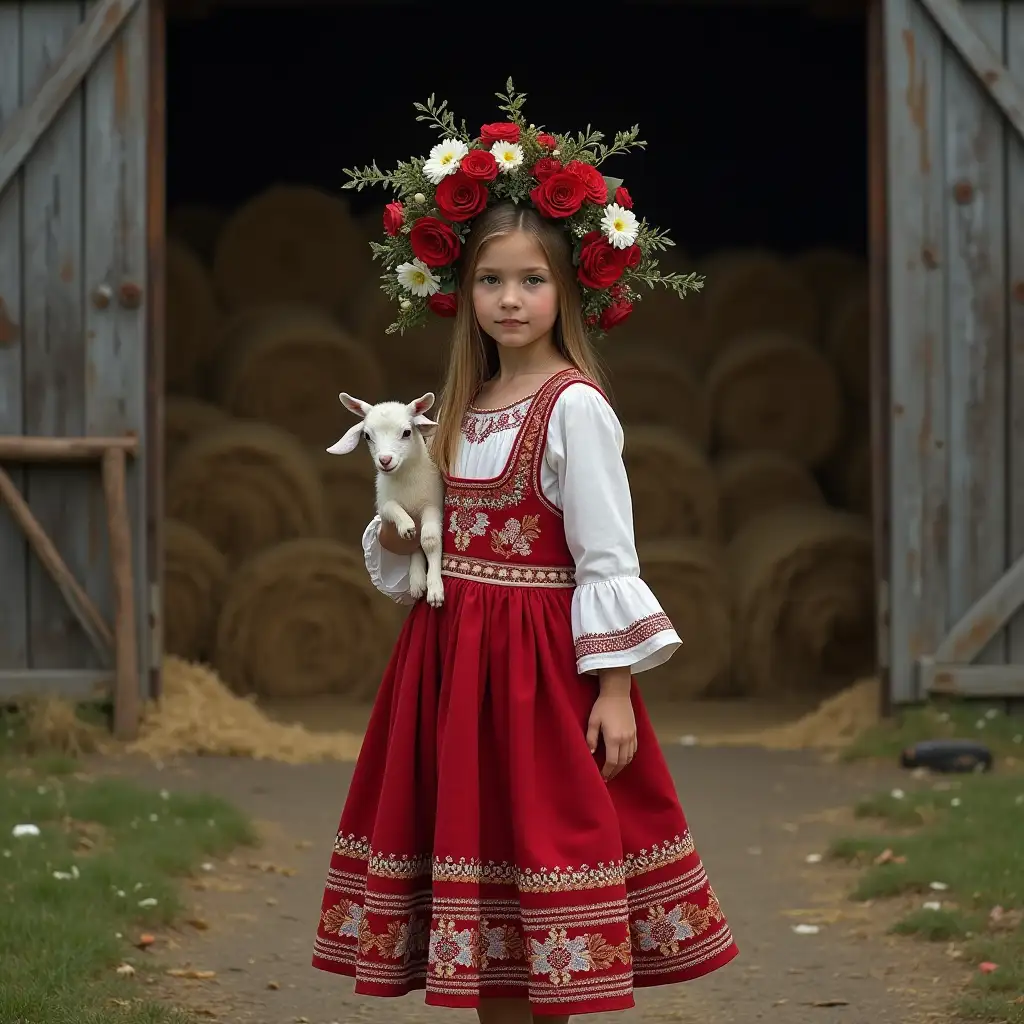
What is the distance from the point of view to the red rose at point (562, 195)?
10.3 feet

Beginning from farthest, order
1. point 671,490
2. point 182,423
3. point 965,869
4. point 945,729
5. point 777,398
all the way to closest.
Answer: point 777,398, point 671,490, point 182,423, point 945,729, point 965,869

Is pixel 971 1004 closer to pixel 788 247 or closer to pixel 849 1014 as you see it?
pixel 849 1014

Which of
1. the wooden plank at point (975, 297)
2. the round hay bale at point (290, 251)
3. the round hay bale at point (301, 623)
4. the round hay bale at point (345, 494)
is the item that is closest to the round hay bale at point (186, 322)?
the round hay bale at point (290, 251)

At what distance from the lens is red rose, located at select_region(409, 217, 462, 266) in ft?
10.5

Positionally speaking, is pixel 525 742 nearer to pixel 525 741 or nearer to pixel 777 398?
pixel 525 741

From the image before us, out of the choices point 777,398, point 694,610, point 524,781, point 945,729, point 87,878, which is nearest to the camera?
point 524,781

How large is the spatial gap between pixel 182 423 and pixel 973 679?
3.83 metres

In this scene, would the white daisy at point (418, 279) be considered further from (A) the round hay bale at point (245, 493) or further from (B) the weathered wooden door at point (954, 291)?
(A) the round hay bale at point (245, 493)

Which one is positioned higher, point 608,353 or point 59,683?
point 608,353

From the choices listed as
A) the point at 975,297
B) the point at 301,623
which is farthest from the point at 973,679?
the point at 301,623

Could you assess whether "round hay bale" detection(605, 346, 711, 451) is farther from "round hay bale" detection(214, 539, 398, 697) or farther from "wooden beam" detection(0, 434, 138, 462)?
"wooden beam" detection(0, 434, 138, 462)

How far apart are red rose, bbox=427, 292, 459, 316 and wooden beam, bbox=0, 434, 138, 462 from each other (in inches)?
148

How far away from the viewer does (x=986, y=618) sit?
699 centimetres

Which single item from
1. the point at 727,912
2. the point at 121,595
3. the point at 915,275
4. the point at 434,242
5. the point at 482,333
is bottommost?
the point at 727,912
